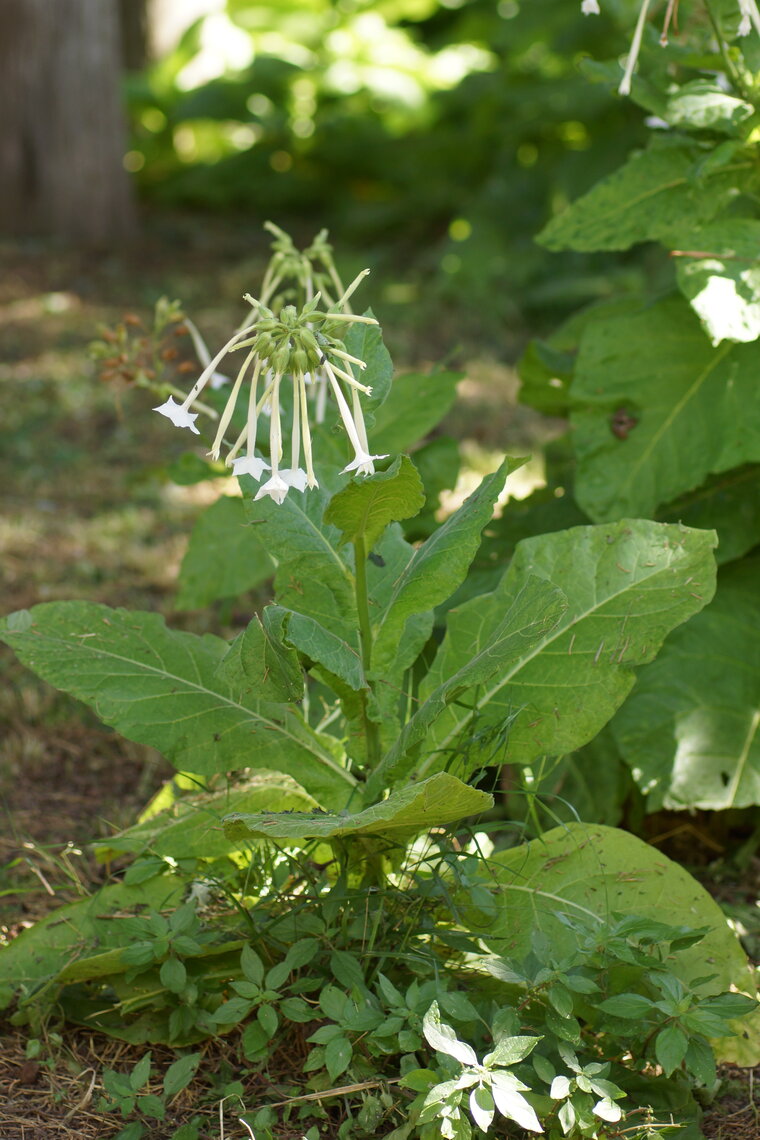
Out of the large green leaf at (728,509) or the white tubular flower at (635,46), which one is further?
the large green leaf at (728,509)

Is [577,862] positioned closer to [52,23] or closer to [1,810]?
[1,810]

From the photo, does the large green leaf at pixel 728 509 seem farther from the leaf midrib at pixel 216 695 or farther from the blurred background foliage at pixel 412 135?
the blurred background foliage at pixel 412 135

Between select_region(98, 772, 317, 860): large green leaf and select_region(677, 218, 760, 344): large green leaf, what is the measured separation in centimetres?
108

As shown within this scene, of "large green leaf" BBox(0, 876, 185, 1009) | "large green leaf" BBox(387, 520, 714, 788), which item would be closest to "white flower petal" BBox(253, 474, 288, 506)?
"large green leaf" BBox(387, 520, 714, 788)

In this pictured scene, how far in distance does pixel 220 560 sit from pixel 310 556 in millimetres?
692

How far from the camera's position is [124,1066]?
1731mm

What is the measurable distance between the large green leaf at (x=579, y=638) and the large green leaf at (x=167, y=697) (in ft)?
0.66

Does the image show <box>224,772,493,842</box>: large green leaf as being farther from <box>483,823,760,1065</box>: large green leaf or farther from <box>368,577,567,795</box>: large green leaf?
<box>483,823,760,1065</box>: large green leaf

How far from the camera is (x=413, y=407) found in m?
2.31

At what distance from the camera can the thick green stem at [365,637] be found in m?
1.62

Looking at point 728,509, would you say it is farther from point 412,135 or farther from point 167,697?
point 412,135

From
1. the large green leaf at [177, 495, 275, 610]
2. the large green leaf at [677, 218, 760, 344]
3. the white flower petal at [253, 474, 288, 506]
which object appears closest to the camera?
the white flower petal at [253, 474, 288, 506]

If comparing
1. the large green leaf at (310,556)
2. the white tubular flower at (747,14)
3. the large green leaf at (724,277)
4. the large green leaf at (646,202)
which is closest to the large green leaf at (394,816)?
the large green leaf at (310,556)

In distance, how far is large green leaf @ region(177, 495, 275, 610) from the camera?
93.1 inches
